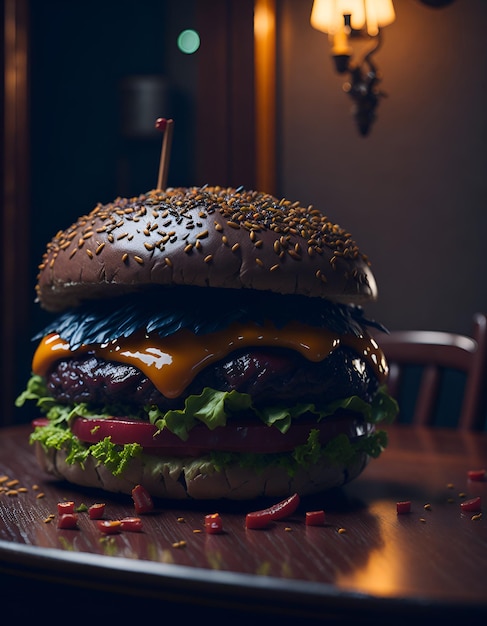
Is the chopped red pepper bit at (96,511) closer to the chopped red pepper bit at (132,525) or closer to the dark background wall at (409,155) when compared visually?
the chopped red pepper bit at (132,525)

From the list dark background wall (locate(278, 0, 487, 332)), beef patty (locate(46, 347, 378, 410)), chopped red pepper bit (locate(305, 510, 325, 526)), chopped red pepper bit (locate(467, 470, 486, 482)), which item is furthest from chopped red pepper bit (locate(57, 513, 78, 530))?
dark background wall (locate(278, 0, 487, 332))

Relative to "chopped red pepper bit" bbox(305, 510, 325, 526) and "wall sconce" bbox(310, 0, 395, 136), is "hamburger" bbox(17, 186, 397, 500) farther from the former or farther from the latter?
"wall sconce" bbox(310, 0, 395, 136)

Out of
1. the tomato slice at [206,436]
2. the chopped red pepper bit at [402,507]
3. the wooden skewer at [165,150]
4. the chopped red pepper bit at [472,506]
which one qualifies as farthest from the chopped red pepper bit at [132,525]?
the wooden skewer at [165,150]

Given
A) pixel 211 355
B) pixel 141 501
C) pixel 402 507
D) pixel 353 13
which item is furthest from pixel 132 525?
pixel 353 13

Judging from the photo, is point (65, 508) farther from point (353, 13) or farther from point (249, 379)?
point (353, 13)

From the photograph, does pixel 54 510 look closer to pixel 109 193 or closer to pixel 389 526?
pixel 389 526

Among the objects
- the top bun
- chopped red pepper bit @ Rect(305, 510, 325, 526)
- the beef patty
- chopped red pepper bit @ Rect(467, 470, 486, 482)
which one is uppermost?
the top bun
